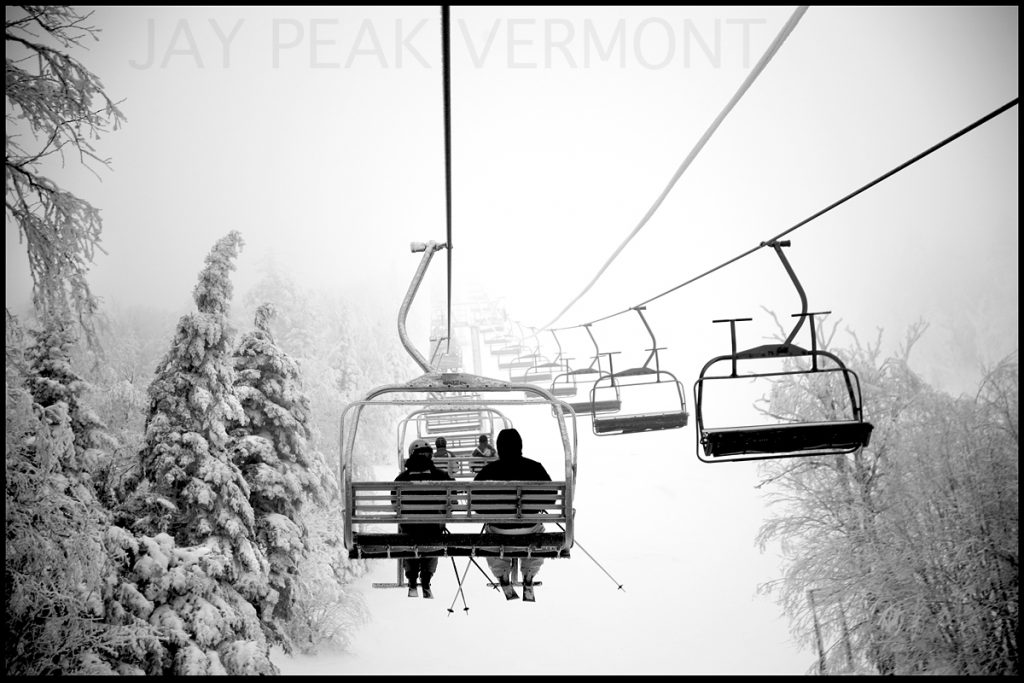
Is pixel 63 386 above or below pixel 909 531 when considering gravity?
above

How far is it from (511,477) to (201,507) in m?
12.6

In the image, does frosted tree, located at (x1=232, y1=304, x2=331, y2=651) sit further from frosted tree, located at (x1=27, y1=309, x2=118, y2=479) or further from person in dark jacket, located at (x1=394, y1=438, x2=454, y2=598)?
person in dark jacket, located at (x1=394, y1=438, x2=454, y2=598)

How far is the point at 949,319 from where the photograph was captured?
76.1 meters

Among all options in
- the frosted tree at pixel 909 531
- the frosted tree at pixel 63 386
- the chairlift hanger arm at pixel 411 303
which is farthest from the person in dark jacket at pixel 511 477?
the frosted tree at pixel 909 531

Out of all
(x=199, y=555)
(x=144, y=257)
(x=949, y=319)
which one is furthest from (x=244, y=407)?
(x=144, y=257)

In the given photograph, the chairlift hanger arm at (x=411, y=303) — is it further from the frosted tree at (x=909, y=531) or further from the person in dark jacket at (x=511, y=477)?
the frosted tree at (x=909, y=531)

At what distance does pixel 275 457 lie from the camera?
58.9 ft

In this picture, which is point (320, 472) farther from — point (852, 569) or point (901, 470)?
point (901, 470)

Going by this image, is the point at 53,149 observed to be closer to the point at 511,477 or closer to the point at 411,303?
the point at 411,303

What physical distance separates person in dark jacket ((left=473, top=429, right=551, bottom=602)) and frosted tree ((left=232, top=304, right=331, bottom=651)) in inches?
499

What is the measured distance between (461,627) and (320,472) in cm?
2794

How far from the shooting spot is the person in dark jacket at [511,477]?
6.15 meters

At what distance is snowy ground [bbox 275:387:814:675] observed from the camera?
39.3 meters

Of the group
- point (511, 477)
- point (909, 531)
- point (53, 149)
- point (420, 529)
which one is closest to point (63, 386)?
point (53, 149)
